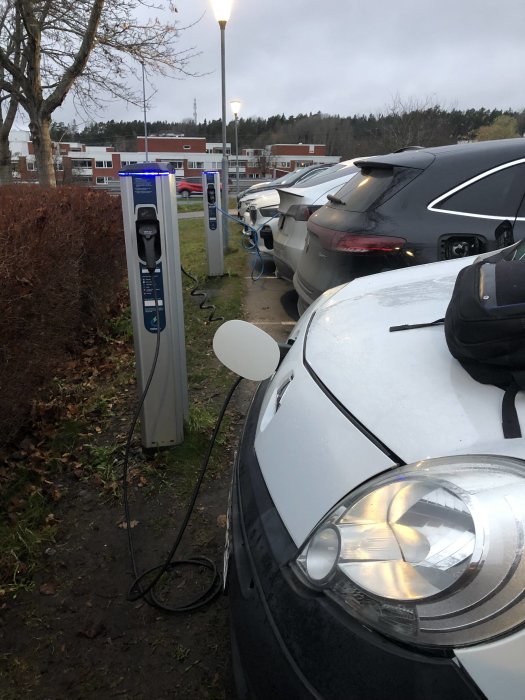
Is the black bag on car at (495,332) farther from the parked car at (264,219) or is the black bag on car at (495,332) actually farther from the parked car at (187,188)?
the parked car at (187,188)

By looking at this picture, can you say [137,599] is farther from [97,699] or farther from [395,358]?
[395,358]

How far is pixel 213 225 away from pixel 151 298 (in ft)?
17.6

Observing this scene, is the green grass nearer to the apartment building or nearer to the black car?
the black car

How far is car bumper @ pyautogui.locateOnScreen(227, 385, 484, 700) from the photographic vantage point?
1004 mm

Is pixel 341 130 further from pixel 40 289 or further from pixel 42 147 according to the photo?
pixel 40 289

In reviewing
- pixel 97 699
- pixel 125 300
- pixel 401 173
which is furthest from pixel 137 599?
pixel 125 300

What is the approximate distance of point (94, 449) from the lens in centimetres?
350

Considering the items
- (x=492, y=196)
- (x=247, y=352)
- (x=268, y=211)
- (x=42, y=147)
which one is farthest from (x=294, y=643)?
(x=42, y=147)

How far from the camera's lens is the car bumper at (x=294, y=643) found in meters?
1.00

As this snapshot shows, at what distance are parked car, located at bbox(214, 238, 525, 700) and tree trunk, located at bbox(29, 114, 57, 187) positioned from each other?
38.3 ft

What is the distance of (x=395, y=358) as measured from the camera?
1.50 m

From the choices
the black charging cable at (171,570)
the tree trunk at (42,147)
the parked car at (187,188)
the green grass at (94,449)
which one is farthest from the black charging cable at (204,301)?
the parked car at (187,188)

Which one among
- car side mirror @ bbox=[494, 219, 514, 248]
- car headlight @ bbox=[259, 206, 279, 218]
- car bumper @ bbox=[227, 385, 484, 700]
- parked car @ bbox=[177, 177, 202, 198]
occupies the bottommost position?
parked car @ bbox=[177, 177, 202, 198]

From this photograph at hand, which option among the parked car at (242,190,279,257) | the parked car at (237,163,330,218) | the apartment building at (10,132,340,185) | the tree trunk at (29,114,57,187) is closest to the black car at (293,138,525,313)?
the parked car at (242,190,279,257)
